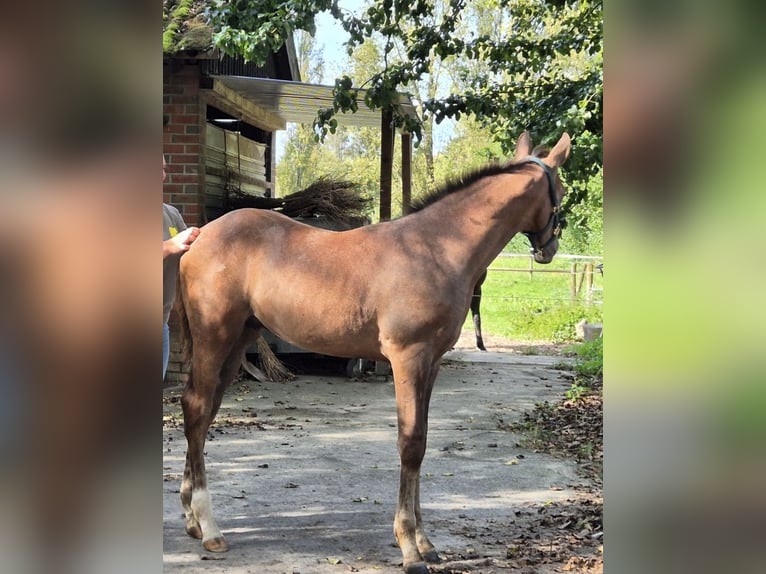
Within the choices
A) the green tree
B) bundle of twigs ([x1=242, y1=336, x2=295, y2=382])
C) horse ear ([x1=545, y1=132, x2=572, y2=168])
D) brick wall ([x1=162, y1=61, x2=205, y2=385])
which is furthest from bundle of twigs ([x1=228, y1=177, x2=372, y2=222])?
horse ear ([x1=545, y1=132, x2=572, y2=168])

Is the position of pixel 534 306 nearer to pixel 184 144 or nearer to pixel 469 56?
pixel 469 56

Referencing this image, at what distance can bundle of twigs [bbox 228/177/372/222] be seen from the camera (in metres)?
8.30

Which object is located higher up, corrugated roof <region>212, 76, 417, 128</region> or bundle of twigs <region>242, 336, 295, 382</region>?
corrugated roof <region>212, 76, 417, 128</region>

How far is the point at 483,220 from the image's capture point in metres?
3.56

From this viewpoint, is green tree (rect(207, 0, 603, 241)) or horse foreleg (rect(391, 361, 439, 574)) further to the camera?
green tree (rect(207, 0, 603, 241))

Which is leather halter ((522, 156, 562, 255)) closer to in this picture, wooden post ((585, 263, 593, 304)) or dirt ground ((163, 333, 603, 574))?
dirt ground ((163, 333, 603, 574))

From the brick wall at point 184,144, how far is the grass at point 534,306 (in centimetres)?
777

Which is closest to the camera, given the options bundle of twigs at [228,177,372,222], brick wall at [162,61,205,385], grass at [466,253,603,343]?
brick wall at [162,61,205,385]

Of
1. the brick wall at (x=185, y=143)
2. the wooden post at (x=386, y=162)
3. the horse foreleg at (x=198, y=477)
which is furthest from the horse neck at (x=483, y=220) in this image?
the brick wall at (x=185, y=143)

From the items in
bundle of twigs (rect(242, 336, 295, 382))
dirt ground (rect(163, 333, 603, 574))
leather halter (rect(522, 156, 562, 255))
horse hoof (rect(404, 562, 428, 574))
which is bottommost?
bundle of twigs (rect(242, 336, 295, 382))

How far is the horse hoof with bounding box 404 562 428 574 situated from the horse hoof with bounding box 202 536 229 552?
93 centimetres
